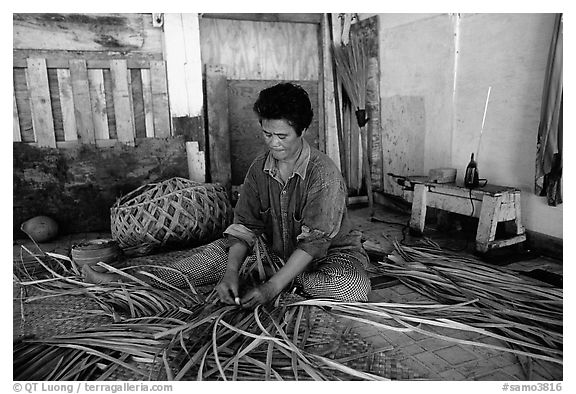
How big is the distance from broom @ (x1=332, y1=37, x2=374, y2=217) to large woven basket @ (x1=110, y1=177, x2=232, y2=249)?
5.81ft

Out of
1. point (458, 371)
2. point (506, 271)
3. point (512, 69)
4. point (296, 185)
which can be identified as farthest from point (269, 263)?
point (512, 69)

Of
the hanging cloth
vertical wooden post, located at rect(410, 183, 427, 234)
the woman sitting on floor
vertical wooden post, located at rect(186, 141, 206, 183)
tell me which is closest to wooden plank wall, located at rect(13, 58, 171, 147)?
vertical wooden post, located at rect(186, 141, 206, 183)

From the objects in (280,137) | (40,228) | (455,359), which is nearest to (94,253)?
(40,228)

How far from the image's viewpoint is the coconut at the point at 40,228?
3.72 metres

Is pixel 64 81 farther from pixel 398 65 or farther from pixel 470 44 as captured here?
pixel 470 44

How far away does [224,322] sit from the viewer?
6.28ft

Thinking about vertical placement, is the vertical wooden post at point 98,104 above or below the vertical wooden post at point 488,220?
above

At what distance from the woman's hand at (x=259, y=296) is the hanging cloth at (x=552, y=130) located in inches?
80.8

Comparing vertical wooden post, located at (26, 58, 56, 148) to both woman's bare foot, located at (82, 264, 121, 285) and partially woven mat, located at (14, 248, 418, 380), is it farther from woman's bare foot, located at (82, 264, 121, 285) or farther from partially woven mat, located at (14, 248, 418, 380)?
woman's bare foot, located at (82, 264, 121, 285)

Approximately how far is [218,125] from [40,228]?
72.0 inches

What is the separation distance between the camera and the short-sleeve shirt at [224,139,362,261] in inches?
83.8

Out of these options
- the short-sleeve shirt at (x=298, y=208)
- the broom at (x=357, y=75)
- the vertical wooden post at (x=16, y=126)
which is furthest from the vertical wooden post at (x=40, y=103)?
the broom at (x=357, y=75)

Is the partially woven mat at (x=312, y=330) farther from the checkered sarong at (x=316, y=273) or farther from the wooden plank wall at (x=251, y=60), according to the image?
the wooden plank wall at (x=251, y=60)

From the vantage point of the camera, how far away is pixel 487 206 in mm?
3154
